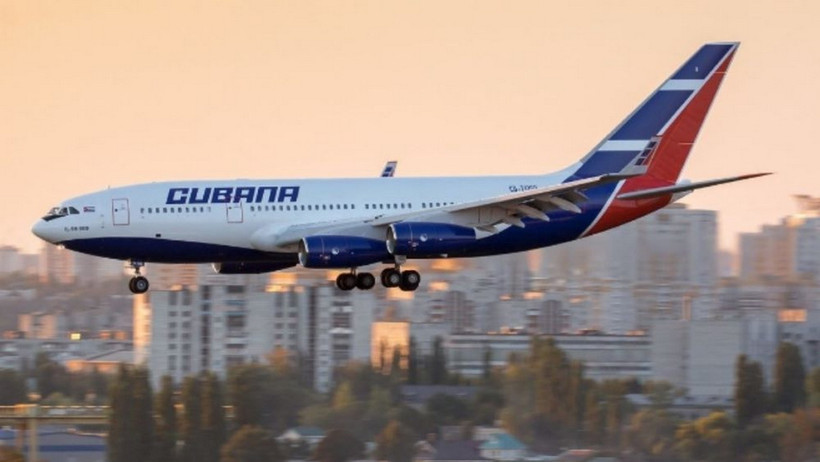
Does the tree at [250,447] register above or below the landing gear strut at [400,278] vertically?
below

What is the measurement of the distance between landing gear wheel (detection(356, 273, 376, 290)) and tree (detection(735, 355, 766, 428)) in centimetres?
4332

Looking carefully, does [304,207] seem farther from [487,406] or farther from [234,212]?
[487,406]

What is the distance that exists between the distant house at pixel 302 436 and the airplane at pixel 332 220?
3229 centimetres

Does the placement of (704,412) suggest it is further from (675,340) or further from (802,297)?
(802,297)

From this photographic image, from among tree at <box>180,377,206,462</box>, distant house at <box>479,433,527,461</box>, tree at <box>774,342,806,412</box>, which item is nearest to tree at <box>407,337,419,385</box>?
distant house at <box>479,433,527,461</box>

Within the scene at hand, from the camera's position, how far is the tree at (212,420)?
81.8 metres

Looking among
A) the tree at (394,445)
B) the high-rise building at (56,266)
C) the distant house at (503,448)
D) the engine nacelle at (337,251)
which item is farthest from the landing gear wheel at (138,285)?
the high-rise building at (56,266)

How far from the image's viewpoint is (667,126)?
183ft

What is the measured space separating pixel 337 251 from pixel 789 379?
177 ft

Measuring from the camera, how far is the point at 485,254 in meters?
52.5

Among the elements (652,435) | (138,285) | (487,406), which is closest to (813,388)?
(652,435)

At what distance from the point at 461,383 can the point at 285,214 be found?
49910 mm

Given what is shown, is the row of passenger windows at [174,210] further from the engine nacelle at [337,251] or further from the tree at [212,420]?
the tree at [212,420]

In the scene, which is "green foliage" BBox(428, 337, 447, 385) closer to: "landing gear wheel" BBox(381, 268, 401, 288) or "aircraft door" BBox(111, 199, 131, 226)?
"landing gear wheel" BBox(381, 268, 401, 288)
